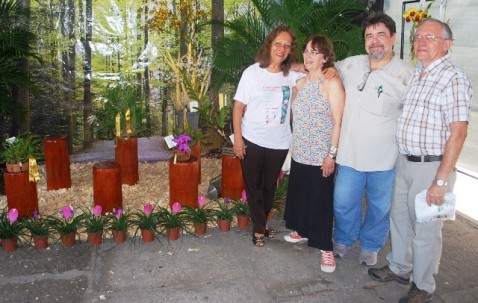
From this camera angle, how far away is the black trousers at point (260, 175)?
3.28m

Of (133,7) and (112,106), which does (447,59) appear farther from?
(133,7)

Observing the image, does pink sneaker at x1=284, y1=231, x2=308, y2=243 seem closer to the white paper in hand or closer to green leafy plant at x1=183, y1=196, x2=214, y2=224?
green leafy plant at x1=183, y1=196, x2=214, y2=224

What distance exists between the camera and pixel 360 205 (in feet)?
10.6

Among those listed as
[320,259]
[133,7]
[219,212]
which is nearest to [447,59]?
[320,259]

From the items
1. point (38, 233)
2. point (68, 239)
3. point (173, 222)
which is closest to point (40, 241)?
point (38, 233)

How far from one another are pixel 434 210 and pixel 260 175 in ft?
4.15

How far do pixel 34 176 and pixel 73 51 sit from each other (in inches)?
109

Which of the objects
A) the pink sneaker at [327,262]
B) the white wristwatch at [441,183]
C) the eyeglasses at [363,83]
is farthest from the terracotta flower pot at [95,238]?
the white wristwatch at [441,183]

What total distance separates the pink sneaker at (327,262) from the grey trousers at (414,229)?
1.43 feet

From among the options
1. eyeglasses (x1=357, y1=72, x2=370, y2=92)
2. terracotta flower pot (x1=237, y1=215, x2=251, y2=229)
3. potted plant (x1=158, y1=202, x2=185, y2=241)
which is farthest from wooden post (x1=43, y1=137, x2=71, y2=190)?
eyeglasses (x1=357, y1=72, x2=370, y2=92)

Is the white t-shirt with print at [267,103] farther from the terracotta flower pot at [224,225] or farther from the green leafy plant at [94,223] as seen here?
the green leafy plant at [94,223]

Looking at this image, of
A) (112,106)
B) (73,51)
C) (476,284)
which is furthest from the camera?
(73,51)

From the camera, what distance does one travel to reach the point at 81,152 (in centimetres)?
668

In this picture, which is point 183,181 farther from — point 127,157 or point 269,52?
point 269,52
